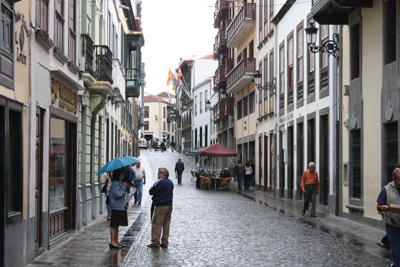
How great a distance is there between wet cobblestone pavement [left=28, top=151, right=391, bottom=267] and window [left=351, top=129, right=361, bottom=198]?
42.6 inches

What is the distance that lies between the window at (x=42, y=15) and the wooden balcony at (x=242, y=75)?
83.1 feet

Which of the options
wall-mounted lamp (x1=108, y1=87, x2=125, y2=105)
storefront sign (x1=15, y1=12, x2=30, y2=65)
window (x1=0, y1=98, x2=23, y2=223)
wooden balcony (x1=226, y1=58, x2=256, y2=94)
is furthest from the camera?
wooden balcony (x1=226, y1=58, x2=256, y2=94)

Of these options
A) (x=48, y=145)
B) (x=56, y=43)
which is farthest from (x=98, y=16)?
(x=48, y=145)

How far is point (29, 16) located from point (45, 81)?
1.68 metres

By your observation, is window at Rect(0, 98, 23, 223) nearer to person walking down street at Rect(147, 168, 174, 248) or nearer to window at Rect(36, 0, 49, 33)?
window at Rect(36, 0, 49, 33)

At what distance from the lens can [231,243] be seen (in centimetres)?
1390

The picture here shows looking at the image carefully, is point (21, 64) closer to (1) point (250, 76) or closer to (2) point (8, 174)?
(2) point (8, 174)

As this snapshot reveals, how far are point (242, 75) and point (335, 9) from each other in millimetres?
19390

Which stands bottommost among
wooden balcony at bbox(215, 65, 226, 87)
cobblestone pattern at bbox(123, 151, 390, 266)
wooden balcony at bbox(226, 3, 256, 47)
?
cobblestone pattern at bbox(123, 151, 390, 266)

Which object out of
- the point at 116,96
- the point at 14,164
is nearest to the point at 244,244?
the point at 14,164

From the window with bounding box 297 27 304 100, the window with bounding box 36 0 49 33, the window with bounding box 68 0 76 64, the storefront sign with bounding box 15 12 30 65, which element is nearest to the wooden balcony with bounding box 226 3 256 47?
the window with bounding box 297 27 304 100

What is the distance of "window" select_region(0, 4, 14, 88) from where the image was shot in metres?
9.11

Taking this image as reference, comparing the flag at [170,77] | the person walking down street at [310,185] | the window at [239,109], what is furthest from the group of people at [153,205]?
the flag at [170,77]

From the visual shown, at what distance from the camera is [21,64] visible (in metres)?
10.2
